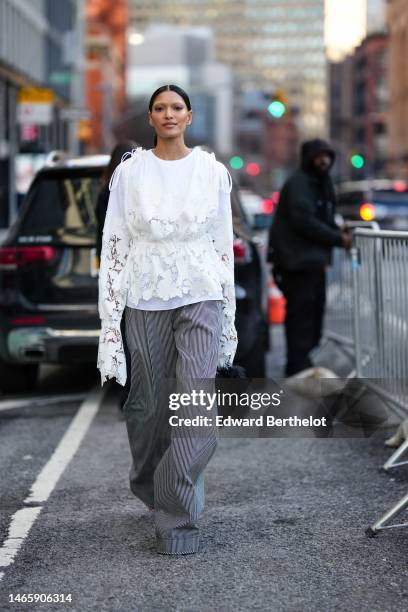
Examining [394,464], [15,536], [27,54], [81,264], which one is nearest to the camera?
[15,536]

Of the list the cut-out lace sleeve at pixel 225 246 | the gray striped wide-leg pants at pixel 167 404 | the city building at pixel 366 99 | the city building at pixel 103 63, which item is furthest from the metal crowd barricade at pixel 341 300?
the city building at pixel 366 99

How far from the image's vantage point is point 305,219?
32.8ft

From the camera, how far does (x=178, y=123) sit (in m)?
5.14

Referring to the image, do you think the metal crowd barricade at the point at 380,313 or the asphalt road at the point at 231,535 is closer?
the asphalt road at the point at 231,535

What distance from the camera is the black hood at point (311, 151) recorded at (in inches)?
392

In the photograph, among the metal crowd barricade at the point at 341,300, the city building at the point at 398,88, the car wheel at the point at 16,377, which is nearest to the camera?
the metal crowd barricade at the point at 341,300

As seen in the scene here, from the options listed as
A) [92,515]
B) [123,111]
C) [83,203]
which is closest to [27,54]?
[83,203]

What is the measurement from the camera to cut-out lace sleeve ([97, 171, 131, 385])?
520 cm

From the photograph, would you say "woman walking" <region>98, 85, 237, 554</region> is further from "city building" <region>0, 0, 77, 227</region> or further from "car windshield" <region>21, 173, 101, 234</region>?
"city building" <region>0, 0, 77, 227</region>

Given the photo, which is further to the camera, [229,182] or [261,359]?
[261,359]

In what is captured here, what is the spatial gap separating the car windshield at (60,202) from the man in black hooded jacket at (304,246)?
5.33 feet

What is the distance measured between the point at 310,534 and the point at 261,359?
415 centimetres

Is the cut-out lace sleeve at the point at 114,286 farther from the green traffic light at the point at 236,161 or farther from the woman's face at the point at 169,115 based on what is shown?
the green traffic light at the point at 236,161

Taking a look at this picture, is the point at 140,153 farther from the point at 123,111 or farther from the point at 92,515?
the point at 123,111
